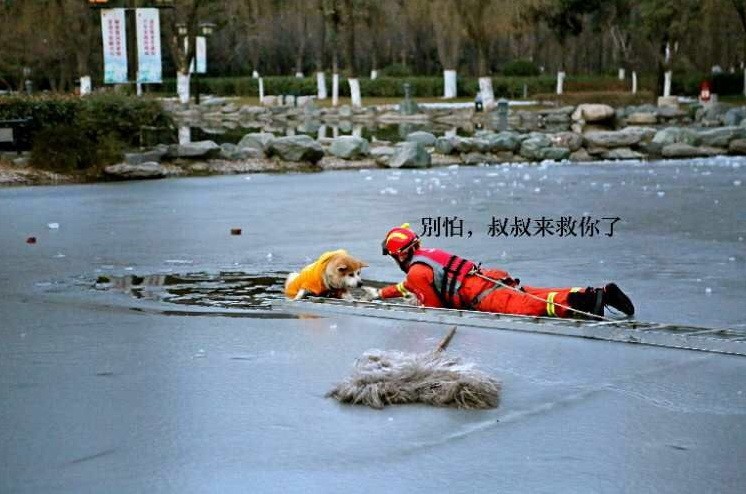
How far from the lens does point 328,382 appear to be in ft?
24.0

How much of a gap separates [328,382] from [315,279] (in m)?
2.60

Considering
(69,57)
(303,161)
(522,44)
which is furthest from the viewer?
(522,44)

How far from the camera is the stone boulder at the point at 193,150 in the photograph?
82.0 ft

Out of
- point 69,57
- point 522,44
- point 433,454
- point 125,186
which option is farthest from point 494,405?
point 522,44

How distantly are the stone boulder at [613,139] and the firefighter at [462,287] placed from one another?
→ 21247 mm

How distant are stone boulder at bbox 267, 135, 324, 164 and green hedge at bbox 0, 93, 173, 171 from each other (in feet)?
9.12

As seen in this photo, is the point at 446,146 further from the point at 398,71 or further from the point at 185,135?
the point at 398,71

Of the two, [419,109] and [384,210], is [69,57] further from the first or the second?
[384,210]

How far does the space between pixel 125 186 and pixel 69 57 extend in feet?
152

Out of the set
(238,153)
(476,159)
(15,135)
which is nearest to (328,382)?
(15,135)

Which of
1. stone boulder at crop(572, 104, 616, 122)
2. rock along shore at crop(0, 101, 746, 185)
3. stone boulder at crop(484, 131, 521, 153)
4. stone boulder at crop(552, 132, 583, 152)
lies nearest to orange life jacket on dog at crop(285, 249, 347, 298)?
rock along shore at crop(0, 101, 746, 185)

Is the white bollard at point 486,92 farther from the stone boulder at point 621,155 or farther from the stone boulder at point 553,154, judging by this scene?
the stone boulder at point 553,154

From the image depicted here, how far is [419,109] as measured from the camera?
53.8 metres

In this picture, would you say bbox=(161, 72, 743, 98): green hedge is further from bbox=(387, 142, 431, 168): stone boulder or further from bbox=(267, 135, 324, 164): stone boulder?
bbox=(267, 135, 324, 164): stone boulder
